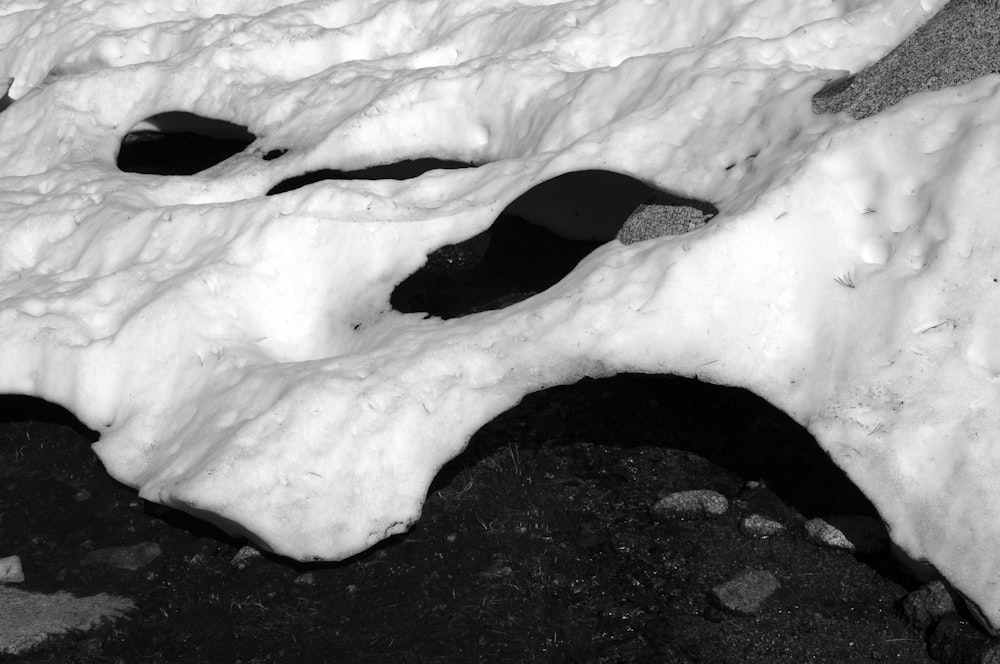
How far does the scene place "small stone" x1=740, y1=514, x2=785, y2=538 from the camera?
5.02 metres

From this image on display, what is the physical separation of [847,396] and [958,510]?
0.74m

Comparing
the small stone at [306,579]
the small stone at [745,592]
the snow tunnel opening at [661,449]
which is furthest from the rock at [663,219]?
the small stone at [306,579]

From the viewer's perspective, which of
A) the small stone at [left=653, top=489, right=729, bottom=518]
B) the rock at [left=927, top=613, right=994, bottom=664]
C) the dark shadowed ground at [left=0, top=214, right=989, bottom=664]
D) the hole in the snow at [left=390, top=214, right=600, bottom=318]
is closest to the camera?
the rock at [left=927, top=613, right=994, bottom=664]

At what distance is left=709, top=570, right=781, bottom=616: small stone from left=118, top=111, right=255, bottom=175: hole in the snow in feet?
22.2

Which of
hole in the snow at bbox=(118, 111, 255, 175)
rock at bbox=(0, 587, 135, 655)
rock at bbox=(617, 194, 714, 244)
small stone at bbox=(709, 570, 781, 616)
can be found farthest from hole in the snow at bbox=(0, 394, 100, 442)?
small stone at bbox=(709, 570, 781, 616)

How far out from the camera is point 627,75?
726cm

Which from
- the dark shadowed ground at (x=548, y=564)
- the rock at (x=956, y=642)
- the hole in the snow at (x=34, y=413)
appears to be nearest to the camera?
the rock at (x=956, y=642)

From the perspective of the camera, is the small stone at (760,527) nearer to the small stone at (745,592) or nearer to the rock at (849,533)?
the rock at (849,533)

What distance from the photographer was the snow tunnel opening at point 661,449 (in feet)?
17.4

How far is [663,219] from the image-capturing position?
6164 mm

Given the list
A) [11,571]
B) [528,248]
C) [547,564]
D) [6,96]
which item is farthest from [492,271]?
[6,96]

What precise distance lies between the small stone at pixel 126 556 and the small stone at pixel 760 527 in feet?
10.6

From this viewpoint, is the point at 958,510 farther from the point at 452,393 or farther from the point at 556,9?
the point at 556,9

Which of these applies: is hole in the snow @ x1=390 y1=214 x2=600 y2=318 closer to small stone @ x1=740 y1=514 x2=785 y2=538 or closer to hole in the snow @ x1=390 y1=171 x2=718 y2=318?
hole in the snow @ x1=390 y1=171 x2=718 y2=318
